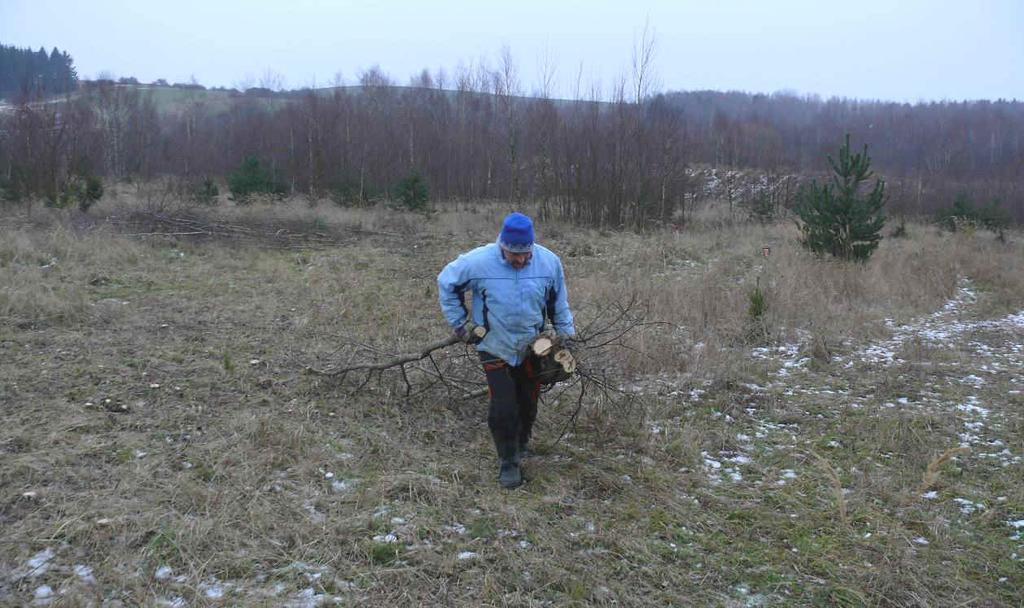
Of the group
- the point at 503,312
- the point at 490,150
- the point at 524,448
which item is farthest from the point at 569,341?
the point at 490,150

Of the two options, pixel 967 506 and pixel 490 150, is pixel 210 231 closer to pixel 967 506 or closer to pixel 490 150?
pixel 967 506

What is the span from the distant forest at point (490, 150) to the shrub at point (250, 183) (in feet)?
1.94

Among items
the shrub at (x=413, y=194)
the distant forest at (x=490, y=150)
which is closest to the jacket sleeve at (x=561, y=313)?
the distant forest at (x=490, y=150)

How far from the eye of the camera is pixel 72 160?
55.7ft

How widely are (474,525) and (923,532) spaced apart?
7.64 ft

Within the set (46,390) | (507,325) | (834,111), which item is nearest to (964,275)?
(507,325)

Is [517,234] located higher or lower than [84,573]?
higher

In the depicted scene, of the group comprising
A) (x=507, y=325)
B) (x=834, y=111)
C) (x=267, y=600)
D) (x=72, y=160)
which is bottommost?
(x=267, y=600)

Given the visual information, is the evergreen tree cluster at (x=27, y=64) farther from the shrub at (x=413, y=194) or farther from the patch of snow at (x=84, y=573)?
the patch of snow at (x=84, y=573)

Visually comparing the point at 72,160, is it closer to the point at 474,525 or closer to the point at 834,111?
the point at 474,525

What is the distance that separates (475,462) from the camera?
434 cm

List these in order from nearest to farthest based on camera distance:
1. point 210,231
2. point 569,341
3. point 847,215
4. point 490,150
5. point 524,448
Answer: point 569,341
point 524,448
point 847,215
point 210,231
point 490,150

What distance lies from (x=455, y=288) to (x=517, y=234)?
1.64ft

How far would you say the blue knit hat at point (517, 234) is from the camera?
3.80 meters
